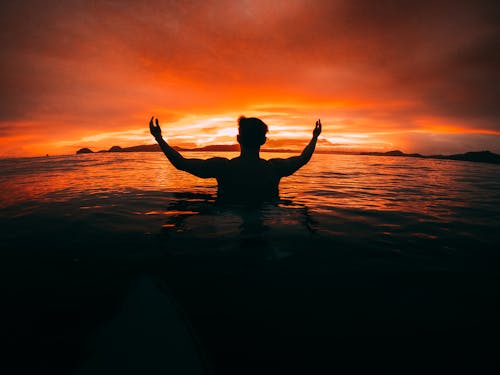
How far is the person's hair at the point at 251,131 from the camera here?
4.50 meters

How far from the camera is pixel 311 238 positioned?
12.6ft

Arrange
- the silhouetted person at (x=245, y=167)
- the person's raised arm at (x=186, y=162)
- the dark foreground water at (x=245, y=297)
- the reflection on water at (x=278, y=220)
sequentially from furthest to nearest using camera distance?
the silhouetted person at (x=245, y=167), the person's raised arm at (x=186, y=162), the reflection on water at (x=278, y=220), the dark foreground water at (x=245, y=297)

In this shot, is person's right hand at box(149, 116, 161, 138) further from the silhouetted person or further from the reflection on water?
the reflection on water

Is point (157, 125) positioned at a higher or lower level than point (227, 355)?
higher

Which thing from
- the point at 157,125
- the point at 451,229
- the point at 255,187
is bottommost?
the point at 451,229

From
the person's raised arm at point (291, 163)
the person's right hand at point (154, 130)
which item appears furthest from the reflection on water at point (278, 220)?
the person's right hand at point (154, 130)

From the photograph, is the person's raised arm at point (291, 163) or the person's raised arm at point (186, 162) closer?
the person's raised arm at point (186, 162)

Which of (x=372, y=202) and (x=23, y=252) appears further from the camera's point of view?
(x=372, y=202)

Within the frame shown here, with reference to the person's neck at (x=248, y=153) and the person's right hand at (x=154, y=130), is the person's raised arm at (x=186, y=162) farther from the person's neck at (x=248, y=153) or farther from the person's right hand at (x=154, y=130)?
the person's neck at (x=248, y=153)

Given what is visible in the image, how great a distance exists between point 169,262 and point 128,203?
4.26 meters

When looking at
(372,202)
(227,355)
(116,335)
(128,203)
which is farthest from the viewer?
(372,202)

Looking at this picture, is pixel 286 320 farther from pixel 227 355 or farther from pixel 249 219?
pixel 249 219

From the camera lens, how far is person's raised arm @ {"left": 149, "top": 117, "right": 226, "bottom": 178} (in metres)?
3.91

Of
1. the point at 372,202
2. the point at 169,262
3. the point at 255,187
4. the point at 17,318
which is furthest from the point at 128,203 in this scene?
the point at 372,202
